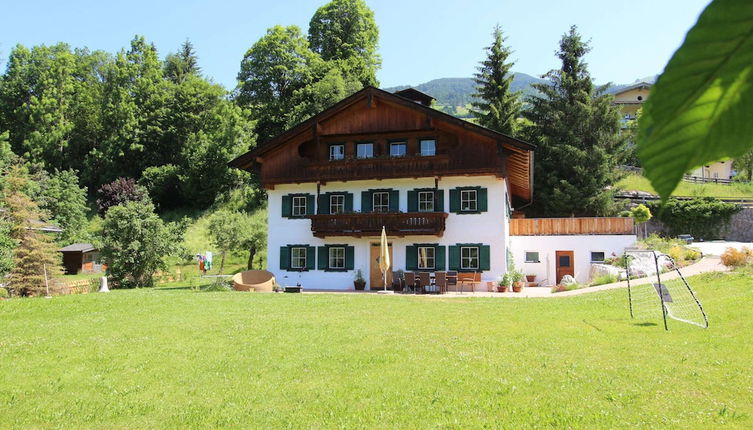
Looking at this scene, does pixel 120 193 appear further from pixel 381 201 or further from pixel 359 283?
pixel 359 283

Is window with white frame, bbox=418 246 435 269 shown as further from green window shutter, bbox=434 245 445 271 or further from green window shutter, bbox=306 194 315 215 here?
green window shutter, bbox=306 194 315 215

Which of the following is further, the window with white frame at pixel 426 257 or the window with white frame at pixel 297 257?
the window with white frame at pixel 297 257

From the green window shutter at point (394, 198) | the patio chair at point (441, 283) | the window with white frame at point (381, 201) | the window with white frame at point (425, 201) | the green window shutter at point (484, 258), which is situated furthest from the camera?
the window with white frame at point (381, 201)

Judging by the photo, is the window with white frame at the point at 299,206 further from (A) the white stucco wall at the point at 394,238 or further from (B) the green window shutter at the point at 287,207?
(A) the white stucco wall at the point at 394,238

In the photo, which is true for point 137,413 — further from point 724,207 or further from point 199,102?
point 199,102

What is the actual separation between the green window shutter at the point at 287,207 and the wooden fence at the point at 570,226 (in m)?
10.7

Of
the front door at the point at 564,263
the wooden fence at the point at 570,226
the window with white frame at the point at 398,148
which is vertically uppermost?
the window with white frame at the point at 398,148

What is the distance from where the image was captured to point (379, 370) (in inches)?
340

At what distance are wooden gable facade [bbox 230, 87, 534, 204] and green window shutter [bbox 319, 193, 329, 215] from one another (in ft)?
3.01

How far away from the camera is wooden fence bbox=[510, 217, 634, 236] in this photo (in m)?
26.8

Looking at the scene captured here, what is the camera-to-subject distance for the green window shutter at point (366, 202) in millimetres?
25728

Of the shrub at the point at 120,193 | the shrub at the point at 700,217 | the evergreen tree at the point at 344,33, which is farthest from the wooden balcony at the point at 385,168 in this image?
the evergreen tree at the point at 344,33

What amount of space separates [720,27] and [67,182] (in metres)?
51.2

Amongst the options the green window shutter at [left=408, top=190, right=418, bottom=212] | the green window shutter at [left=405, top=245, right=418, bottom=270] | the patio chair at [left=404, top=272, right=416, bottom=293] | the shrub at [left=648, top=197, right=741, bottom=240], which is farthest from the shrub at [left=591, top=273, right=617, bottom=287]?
the shrub at [left=648, top=197, right=741, bottom=240]
